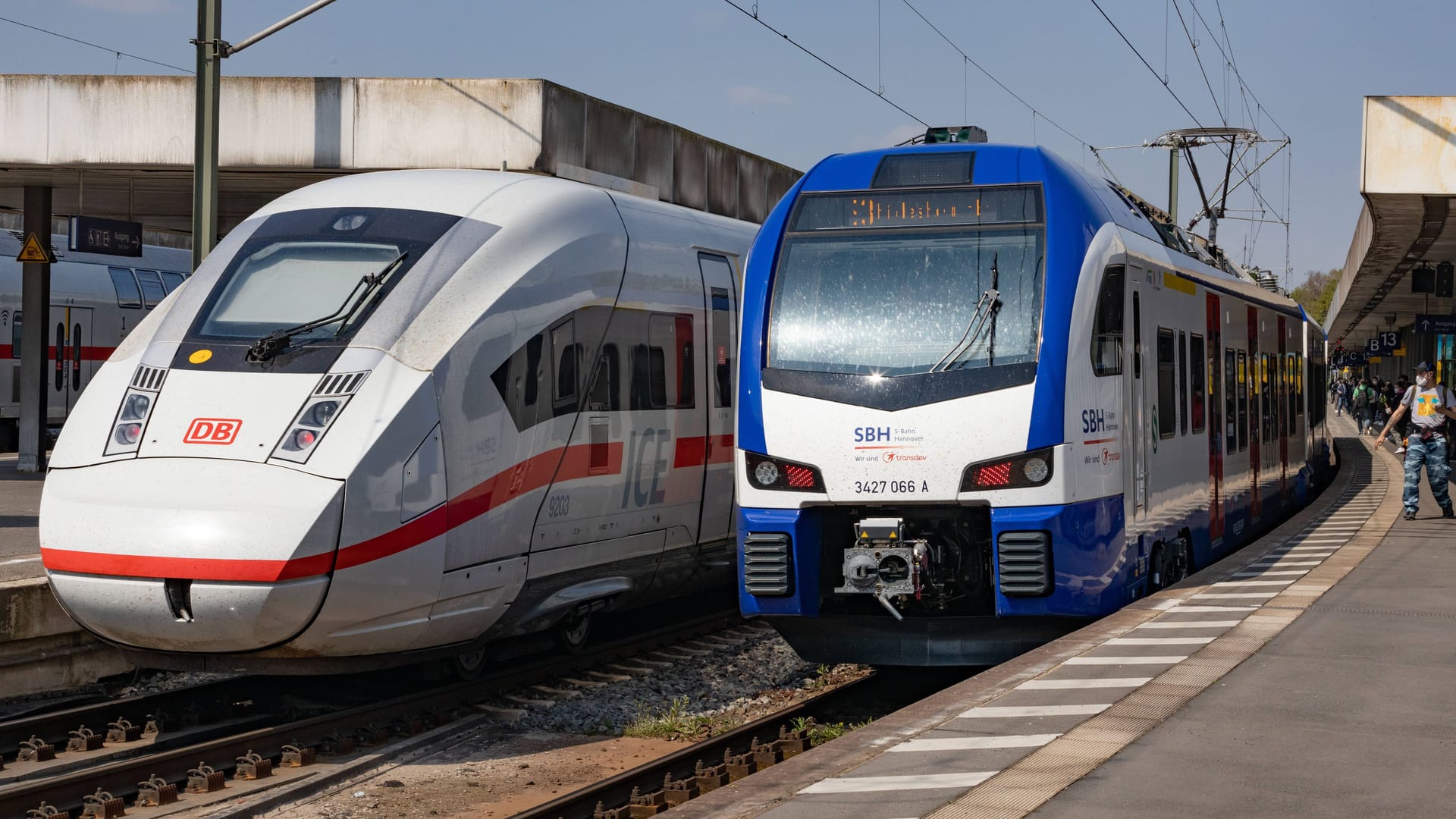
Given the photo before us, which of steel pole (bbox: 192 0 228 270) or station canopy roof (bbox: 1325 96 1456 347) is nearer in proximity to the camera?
steel pole (bbox: 192 0 228 270)

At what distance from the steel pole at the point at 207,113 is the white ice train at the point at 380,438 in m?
4.62

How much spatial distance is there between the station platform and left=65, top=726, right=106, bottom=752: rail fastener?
177 inches

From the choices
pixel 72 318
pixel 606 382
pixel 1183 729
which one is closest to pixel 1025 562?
pixel 1183 729

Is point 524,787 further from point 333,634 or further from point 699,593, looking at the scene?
point 699,593

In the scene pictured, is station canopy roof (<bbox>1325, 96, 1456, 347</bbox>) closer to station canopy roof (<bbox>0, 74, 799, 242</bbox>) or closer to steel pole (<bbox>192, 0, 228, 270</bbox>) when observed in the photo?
station canopy roof (<bbox>0, 74, 799, 242</bbox>)

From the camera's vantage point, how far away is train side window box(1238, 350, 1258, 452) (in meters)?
15.3

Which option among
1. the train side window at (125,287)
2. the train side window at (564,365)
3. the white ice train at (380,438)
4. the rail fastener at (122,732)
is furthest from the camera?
the train side window at (125,287)

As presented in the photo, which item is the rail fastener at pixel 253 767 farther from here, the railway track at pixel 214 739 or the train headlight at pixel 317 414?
the train headlight at pixel 317 414

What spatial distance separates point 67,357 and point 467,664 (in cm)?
2154

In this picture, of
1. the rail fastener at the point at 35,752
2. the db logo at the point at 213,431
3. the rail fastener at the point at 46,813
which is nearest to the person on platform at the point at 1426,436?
the db logo at the point at 213,431

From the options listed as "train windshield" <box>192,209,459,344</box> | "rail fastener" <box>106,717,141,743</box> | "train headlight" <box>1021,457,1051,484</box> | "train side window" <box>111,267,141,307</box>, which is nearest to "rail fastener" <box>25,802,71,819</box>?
"rail fastener" <box>106,717,141,743</box>

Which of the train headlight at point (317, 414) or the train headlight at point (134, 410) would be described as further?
the train headlight at point (134, 410)

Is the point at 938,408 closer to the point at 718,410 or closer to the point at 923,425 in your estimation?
the point at 923,425

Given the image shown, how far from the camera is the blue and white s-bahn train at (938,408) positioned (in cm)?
909
